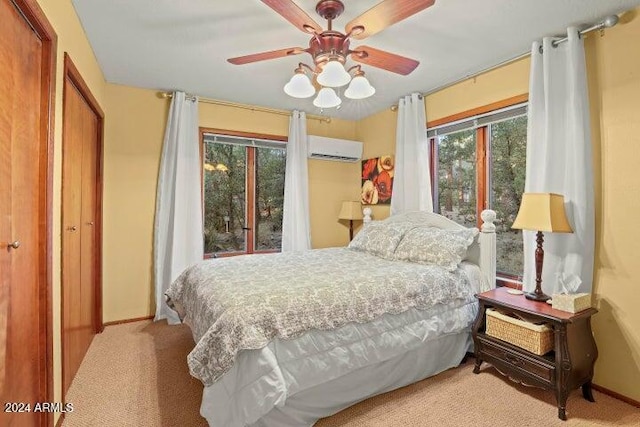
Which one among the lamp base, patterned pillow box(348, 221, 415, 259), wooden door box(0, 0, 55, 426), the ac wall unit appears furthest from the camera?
the ac wall unit

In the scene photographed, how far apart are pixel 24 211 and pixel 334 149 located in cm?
327

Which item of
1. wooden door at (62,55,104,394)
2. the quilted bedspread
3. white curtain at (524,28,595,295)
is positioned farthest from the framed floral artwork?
wooden door at (62,55,104,394)

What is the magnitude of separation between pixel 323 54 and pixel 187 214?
2.36 meters

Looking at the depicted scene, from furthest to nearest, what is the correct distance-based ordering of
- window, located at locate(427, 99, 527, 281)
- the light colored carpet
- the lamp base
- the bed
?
window, located at locate(427, 99, 527, 281) → the lamp base → the light colored carpet → the bed

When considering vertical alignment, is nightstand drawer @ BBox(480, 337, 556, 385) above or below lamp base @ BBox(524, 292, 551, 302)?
below

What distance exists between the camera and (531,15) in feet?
6.89

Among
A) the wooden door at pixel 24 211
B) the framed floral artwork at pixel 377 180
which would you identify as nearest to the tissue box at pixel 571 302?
the framed floral artwork at pixel 377 180

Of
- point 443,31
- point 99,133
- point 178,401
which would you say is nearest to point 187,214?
point 99,133

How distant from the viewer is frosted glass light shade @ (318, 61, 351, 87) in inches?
70.0

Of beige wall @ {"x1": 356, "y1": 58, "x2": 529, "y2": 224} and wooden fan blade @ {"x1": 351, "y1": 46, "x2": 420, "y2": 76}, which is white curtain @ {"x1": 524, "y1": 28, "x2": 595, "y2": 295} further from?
wooden fan blade @ {"x1": 351, "y1": 46, "x2": 420, "y2": 76}

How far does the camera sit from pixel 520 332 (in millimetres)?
2125

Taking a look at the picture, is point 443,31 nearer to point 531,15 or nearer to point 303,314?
point 531,15

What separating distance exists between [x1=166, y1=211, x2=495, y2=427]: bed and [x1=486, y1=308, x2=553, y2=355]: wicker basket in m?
0.20

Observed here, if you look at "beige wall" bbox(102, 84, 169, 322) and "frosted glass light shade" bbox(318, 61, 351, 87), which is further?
"beige wall" bbox(102, 84, 169, 322)
